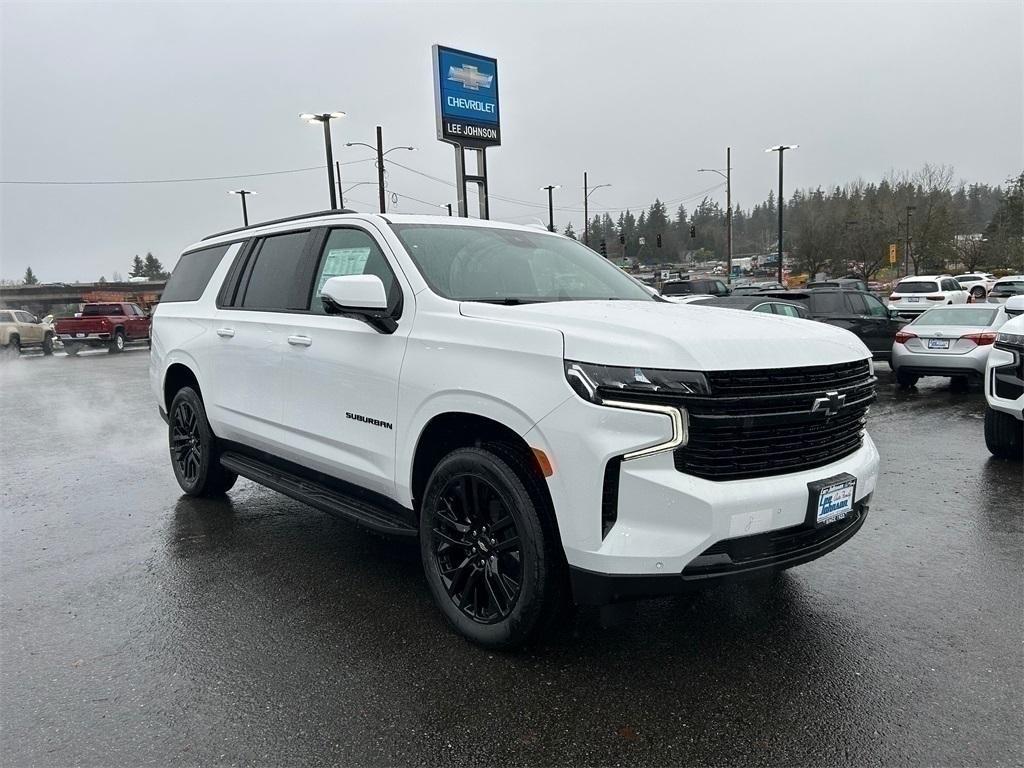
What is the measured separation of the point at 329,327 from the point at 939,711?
3.30 metres

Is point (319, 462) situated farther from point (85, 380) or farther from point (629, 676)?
point (85, 380)

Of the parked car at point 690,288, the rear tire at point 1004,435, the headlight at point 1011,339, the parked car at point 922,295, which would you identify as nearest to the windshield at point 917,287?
the parked car at point 922,295

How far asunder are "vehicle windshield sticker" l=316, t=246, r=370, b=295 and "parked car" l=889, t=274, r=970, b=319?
88.2ft

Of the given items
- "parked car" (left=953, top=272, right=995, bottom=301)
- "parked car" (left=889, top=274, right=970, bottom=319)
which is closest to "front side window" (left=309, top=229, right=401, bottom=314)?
"parked car" (left=889, top=274, right=970, bottom=319)

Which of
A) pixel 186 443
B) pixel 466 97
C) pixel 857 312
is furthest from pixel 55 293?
pixel 186 443

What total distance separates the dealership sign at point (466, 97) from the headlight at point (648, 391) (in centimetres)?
1779

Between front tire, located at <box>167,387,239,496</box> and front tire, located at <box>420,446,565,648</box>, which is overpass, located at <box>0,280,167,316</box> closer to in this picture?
front tire, located at <box>167,387,239,496</box>

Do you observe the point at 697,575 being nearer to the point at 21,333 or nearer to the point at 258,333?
the point at 258,333

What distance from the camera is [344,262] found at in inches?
164

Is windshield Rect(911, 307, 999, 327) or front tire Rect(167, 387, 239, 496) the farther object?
windshield Rect(911, 307, 999, 327)

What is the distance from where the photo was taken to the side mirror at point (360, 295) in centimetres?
339

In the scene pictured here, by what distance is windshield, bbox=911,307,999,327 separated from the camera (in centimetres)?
1112

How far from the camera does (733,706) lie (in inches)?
109

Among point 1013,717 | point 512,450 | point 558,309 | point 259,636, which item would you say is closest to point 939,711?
point 1013,717
